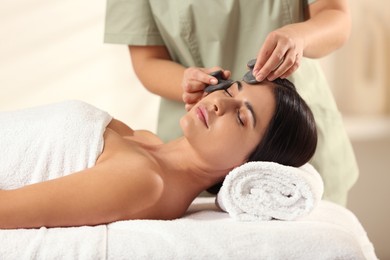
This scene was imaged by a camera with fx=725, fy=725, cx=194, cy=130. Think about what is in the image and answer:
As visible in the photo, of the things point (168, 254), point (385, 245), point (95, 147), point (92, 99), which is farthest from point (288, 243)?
point (385, 245)

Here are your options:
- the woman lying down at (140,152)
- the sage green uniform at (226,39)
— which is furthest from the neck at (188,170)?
the sage green uniform at (226,39)

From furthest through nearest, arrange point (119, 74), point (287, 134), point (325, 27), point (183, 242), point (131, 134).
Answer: point (119, 74) < point (131, 134) < point (325, 27) < point (287, 134) < point (183, 242)

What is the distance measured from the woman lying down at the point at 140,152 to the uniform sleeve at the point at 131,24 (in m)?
0.44

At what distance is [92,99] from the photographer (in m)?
2.93

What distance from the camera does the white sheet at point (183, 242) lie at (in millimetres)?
1460

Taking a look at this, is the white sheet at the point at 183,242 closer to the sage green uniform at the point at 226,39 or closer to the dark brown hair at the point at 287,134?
the dark brown hair at the point at 287,134

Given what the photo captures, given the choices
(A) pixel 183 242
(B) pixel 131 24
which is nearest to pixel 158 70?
(B) pixel 131 24

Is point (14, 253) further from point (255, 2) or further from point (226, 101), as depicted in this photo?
point (255, 2)

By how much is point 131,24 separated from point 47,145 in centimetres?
66

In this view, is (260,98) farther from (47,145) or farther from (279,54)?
(47,145)

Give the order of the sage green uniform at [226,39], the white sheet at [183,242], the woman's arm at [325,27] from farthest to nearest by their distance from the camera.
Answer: the sage green uniform at [226,39] → the woman's arm at [325,27] → the white sheet at [183,242]

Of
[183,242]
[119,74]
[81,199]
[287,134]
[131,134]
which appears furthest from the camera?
[119,74]

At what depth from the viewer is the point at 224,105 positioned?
1.79m

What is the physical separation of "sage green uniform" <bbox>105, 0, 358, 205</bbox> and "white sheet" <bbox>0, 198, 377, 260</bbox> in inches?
27.1
